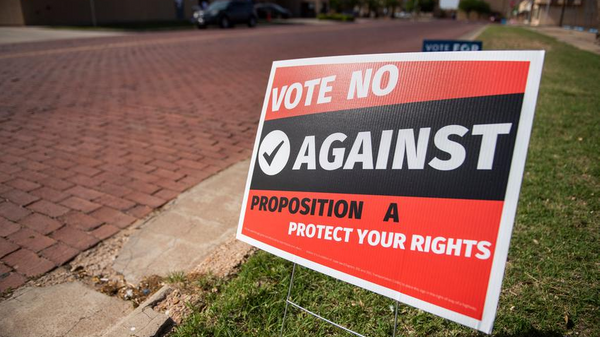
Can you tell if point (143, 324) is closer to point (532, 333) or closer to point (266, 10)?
point (532, 333)

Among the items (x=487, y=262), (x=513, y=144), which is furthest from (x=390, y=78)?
(x=487, y=262)

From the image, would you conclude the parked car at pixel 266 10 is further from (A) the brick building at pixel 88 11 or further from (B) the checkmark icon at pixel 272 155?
(B) the checkmark icon at pixel 272 155

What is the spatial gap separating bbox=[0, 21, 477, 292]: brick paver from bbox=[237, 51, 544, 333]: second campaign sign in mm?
1790

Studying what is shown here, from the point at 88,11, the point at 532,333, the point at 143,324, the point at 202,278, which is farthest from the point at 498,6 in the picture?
the point at 143,324

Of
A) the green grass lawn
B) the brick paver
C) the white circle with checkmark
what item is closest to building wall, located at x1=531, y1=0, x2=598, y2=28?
the brick paver

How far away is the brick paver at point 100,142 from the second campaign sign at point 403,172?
1790 millimetres

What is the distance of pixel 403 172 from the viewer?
1.56 metres

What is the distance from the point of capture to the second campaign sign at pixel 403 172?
134 cm

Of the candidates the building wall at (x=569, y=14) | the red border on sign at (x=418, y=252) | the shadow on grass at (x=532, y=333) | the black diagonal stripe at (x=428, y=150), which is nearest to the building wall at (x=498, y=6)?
the building wall at (x=569, y=14)

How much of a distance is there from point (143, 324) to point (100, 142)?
3373mm

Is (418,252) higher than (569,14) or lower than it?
lower

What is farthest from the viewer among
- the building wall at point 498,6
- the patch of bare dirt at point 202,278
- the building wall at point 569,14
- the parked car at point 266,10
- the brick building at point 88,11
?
the building wall at point 498,6

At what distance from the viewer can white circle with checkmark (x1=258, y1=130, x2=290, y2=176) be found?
6.39 ft

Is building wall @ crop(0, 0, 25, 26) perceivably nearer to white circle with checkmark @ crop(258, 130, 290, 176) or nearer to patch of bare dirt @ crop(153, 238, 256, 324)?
patch of bare dirt @ crop(153, 238, 256, 324)
